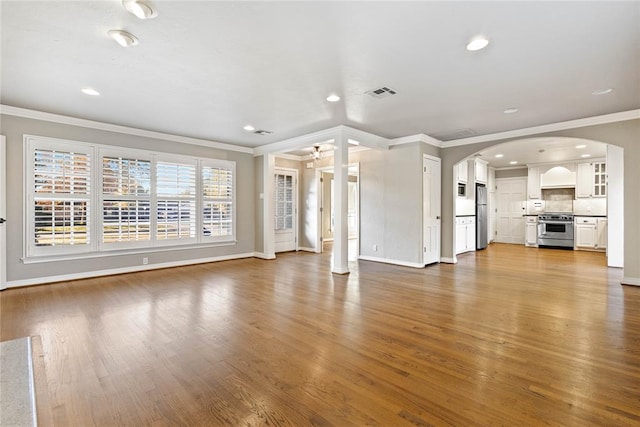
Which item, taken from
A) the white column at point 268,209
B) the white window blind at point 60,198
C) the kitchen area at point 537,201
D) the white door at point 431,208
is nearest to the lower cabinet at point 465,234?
the kitchen area at point 537,201

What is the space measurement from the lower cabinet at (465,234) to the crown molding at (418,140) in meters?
2.24

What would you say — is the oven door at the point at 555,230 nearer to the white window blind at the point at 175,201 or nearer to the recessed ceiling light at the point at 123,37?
the white window blind at the point at 175,201

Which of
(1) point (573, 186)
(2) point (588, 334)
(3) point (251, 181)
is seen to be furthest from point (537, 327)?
(1) point (573, 186)

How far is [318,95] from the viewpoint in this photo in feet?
12.5

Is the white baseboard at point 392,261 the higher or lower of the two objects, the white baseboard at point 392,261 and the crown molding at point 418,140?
the lower

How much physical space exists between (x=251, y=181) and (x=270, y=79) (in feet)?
13.7

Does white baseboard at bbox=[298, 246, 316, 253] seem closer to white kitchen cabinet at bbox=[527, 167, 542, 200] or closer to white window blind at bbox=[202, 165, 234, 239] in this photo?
white window blind at bbox=[202, 165, 234, 239]

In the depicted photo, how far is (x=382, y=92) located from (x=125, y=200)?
4.66 m

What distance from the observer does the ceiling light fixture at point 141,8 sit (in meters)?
2.07

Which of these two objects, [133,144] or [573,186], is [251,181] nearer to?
[133,144]

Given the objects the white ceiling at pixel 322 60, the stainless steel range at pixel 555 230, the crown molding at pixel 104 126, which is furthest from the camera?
the stainless steel range at pixel 555 230

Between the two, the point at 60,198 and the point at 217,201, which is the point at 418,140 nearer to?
the point at 217,201

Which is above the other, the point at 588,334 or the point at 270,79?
the point at 270,79

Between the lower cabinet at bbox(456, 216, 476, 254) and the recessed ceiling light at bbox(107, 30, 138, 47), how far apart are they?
283 inches
